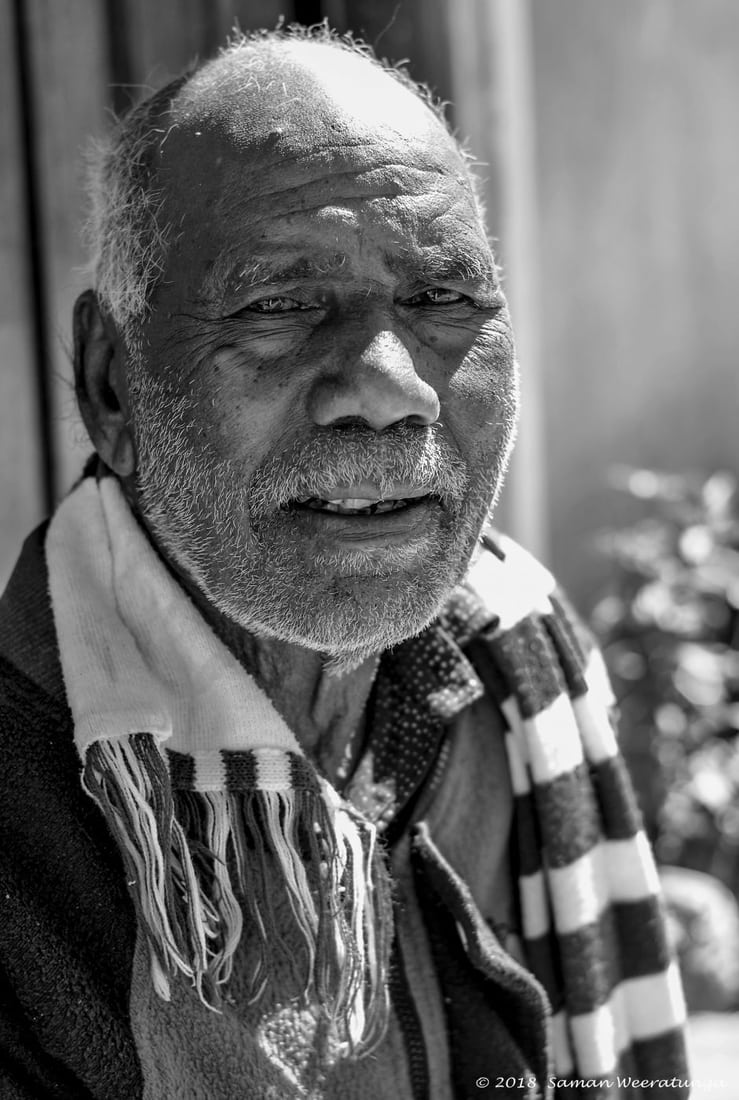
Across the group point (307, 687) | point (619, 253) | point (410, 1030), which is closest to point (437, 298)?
point (307, 687)

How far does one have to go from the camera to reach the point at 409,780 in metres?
2.10

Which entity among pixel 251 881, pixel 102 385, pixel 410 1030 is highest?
pixel 102 385

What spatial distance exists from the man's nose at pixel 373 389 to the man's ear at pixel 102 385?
14.8 inches

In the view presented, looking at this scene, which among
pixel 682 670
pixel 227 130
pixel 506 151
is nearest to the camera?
pixel 227 130

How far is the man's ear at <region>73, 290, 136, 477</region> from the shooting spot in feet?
6.53

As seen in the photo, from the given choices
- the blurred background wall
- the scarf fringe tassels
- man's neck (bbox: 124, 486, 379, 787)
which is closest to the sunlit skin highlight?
man's neck (bbox: 124, 486, 379, 787)

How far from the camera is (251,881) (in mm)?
1864

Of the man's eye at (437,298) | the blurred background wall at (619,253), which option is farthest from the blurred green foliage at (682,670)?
the man's eye at (437,298)

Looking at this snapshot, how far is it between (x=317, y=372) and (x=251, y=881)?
712 mm

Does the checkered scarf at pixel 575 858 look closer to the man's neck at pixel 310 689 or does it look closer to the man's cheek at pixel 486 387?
the man's neck at pixel 310 689

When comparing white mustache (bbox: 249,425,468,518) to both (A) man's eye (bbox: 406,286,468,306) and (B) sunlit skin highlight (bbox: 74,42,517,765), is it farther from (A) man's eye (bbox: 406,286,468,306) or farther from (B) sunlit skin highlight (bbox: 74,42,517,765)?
(A) man's eye (bbox: 406,286,468,306)

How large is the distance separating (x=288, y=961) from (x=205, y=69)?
1.30 meters

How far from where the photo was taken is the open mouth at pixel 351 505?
5.89ft

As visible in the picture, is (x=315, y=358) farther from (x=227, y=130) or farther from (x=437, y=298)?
(x=227, y=130)
